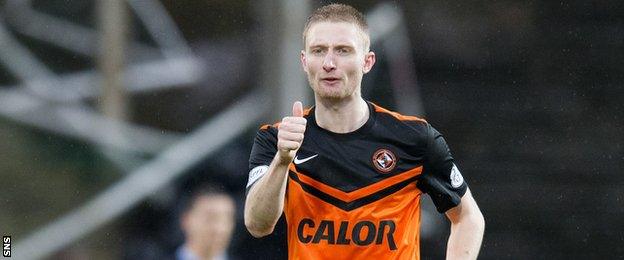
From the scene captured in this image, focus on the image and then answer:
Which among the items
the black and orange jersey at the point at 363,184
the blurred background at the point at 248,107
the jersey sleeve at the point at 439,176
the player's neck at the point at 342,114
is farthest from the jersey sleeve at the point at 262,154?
the blurred background at the point at 248,107

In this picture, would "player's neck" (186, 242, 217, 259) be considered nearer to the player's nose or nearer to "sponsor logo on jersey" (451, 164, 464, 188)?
"sponsor logo on jersey" (451, 164, 464, 188)

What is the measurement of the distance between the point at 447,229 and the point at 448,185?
1426 mm

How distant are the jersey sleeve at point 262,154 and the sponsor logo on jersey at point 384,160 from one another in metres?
0.26

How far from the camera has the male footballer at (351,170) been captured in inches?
103

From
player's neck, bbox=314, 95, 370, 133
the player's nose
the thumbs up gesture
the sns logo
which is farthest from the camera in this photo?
the sns logo

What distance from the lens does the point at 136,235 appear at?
13.1 feet

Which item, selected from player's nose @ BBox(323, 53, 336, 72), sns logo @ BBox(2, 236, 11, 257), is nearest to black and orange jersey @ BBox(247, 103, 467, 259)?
player's nose @ BBox(323, 53, 336, 72)

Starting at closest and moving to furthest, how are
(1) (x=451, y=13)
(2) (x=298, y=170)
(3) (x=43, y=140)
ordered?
(2) (x=298, y=170), (3) (x=43, y=140), (1) (x=451, y=13)

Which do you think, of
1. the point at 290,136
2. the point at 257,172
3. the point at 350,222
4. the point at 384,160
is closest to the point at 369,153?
the point at 384,160

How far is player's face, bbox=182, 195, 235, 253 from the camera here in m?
3.99

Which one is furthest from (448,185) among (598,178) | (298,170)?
(598,178)

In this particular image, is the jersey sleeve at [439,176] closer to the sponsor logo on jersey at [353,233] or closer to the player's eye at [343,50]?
the sponsor logo on jersey at [353,233]

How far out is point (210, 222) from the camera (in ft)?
13.3

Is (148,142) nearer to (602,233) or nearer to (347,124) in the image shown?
(347,124)
